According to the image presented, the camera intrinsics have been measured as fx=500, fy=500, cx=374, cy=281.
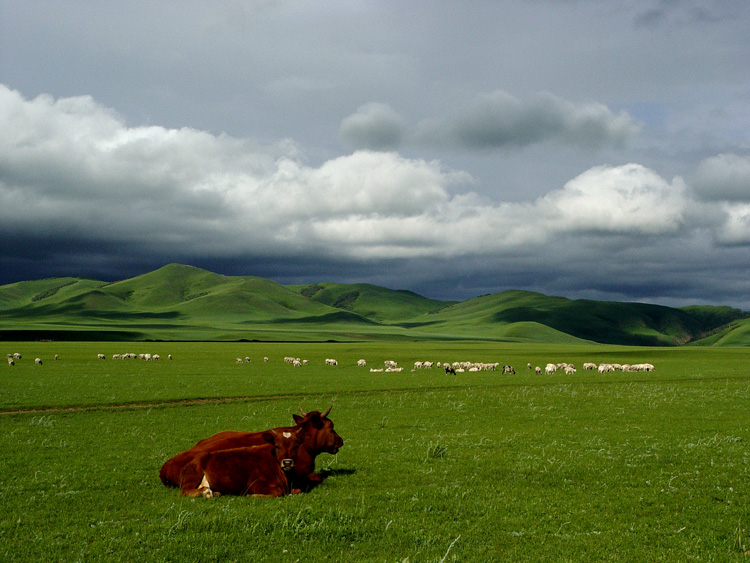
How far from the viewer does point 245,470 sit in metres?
12.1

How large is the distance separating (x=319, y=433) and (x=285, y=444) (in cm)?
86

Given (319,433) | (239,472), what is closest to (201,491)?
(239,472)

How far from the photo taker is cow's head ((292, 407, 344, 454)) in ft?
40.2

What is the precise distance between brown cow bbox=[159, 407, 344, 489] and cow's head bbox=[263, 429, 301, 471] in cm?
18

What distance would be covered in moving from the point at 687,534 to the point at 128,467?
48.8 ft

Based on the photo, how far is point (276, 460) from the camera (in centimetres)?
1232

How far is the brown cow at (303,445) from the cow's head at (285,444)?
0.57 ft

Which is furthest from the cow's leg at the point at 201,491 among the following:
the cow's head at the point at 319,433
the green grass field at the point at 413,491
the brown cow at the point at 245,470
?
the cow's head at the point at 319,433

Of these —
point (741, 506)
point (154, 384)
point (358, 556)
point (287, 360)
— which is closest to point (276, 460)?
point (358, 556)

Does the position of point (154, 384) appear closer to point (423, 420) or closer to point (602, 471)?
point (423, 420)

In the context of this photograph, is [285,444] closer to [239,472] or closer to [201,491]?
[239,472]

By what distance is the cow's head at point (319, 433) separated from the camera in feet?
40.2

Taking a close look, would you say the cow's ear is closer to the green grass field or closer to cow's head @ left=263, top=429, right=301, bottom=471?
cow's head @ left=263, top=429, right=301, bottom=471

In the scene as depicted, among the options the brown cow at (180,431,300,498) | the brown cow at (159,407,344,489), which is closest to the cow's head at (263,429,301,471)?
the brown cow at (180,431,300,498)
